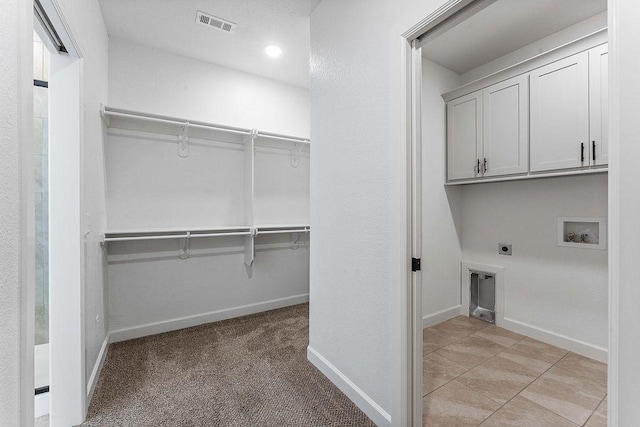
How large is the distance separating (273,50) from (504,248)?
2980mm

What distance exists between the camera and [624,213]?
742mm

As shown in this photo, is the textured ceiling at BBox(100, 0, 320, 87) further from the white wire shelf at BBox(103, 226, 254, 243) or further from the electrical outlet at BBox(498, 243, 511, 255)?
the electrical outlet at BBox(498, 243, 511, 255)

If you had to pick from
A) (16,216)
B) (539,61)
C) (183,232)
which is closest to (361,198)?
(16,216)

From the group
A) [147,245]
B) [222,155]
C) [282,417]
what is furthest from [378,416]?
[222,155]

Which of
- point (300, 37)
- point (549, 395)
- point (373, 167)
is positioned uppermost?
point (300, 37)

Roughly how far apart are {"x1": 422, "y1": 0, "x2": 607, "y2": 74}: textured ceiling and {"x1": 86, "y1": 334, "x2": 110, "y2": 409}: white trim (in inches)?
126

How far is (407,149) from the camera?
4.72 ft

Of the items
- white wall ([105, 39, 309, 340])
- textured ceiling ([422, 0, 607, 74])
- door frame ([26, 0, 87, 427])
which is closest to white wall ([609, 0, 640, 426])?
textured ceiling ([422, 0, 607, 74])

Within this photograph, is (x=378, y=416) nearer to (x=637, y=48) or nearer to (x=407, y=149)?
(x=407, y=149)

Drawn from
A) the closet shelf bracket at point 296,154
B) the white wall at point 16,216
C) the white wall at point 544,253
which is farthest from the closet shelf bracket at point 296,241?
the white wall at point 16,216

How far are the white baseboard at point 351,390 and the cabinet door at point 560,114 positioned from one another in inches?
88.1

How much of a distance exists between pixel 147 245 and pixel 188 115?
4.35ft

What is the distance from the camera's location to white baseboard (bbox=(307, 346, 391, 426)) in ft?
5.20

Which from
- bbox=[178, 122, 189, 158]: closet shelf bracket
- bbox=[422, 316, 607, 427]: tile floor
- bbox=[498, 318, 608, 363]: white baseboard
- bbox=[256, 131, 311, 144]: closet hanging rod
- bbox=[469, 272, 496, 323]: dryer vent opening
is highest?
bbox=[256, 131, 311, 144]: closet hanging rod
